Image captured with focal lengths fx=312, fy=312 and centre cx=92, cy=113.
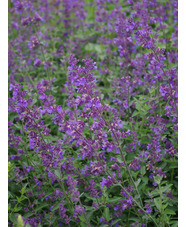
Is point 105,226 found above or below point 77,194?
below

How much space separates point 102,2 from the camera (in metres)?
5.92

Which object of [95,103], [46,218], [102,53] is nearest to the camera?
[95,103]

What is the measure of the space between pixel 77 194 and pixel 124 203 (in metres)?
0.69

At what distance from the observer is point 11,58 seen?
5234 millimetres

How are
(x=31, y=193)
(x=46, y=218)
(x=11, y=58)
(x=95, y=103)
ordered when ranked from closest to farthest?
(x=95, y=103), (x=46, y=218), (x=31, y=193), (x=11, y=58)

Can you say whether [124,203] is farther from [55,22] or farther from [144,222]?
[55,22]

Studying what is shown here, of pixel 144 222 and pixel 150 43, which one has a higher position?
pixel 150 43

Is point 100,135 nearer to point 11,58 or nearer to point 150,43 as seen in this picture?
point 150,43

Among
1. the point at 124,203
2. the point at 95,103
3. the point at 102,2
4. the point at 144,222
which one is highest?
the point at 102,2

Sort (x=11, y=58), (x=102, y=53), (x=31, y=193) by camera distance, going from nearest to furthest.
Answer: (x=31, y=193) → (x=11, y=58) → (x=102, y=53)

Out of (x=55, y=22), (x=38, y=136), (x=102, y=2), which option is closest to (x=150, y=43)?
(x=38, y=136)

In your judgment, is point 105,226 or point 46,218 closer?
point 105,226

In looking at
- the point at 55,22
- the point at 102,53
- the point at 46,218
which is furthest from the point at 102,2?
the point at 46,218

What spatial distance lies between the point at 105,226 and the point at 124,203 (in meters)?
0.30
